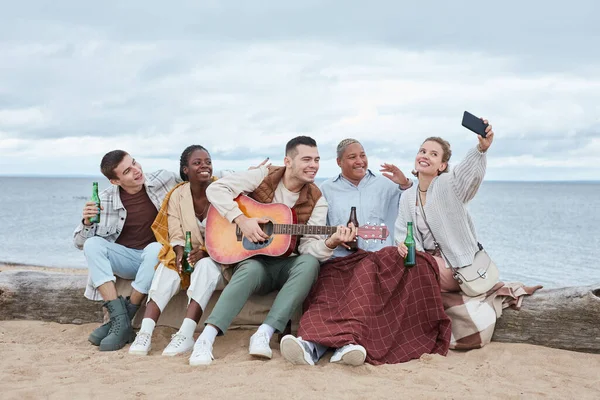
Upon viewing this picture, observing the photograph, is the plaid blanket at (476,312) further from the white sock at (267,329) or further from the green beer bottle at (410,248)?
the white sock at (267,329)

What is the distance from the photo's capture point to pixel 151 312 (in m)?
5.36

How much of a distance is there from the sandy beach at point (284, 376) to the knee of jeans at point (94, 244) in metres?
0.87

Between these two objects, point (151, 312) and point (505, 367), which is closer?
point (505, 367)

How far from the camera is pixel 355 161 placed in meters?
5.90

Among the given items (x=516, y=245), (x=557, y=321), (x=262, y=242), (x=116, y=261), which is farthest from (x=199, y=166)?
(x=516, y=245)

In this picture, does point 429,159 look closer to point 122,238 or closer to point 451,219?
point 451,219

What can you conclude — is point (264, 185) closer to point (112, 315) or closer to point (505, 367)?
point (112, 315)

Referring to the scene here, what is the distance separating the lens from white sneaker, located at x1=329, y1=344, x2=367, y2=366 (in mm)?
4559

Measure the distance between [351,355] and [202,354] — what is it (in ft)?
3.68

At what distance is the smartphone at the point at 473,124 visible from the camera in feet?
15.7

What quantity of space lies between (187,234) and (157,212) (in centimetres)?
64

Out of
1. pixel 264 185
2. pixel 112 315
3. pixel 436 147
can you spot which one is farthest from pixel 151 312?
pixel 436 147

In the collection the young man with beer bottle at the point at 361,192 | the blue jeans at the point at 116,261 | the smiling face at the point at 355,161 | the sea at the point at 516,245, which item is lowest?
the sea at the point at 516,245

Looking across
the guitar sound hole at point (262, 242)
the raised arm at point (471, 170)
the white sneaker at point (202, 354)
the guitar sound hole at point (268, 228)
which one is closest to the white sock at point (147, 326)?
the white sneaker at point (202, 354)
